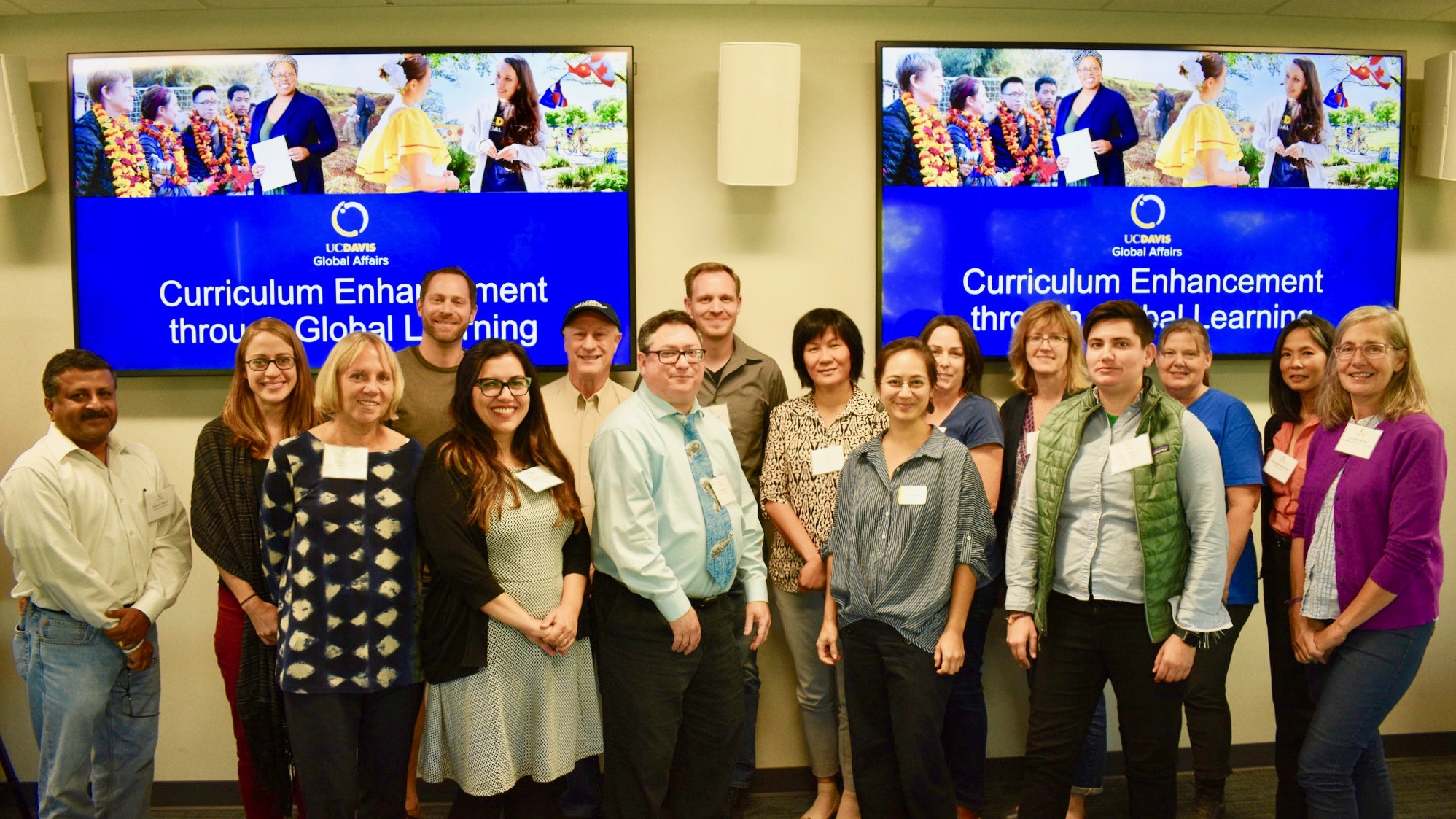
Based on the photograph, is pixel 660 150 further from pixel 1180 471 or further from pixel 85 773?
pixel 85 773

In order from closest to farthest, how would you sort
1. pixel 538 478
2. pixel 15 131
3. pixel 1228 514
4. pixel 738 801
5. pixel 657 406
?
pixel 538 478 → pixel 657 406 → pixel 1228 514 → pixel 15 131 → pixel 738 801

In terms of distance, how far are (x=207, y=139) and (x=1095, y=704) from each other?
343cm

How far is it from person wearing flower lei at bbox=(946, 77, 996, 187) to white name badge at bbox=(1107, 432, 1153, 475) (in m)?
1.40

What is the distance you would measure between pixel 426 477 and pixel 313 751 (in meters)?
0.69

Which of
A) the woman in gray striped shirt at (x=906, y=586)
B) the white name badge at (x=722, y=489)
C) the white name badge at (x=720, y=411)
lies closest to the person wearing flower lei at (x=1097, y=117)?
the woman in gray striped shirt at (x=906, y=586)

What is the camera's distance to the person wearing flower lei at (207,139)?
10.6 ft

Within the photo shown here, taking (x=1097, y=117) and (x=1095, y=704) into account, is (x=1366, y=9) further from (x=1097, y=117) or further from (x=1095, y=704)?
(x=1095, y=704)

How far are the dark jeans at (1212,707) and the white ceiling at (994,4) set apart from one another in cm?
222

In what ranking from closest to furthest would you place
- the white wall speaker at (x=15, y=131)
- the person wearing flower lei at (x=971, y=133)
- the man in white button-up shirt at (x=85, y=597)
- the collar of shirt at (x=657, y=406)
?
Result: the collar of shirt at (x=657, y=406) → the man in white button-up shirt at (x=85, y=597) → the white wall speaker at (x=15, y=131) → the person wearing flower lei at (x=971, y=133)

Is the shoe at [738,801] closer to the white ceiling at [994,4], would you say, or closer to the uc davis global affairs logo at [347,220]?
the uc davis global affairs logo at [347,220]

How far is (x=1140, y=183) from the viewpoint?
3.39 m

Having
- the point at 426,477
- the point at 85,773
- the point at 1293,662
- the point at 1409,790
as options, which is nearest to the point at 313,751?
the point at 426,477

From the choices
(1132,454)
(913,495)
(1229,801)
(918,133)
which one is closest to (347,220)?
(918,133)

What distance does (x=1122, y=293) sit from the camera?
3424 mm
